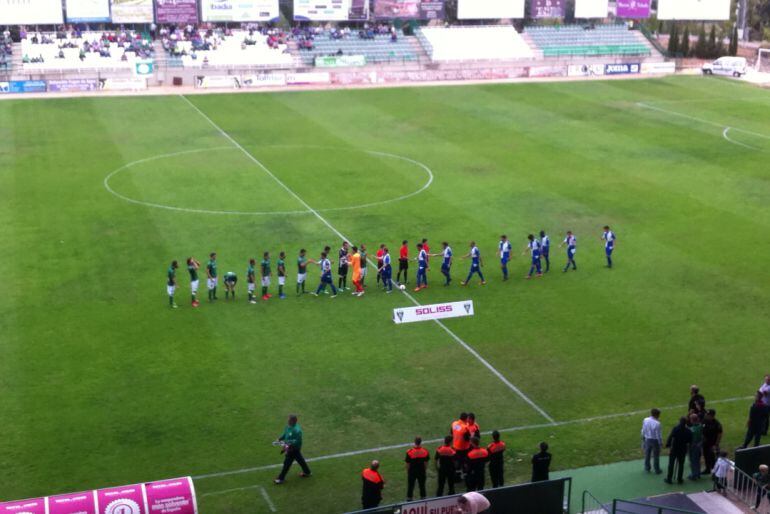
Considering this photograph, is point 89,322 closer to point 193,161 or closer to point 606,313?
point 606,313

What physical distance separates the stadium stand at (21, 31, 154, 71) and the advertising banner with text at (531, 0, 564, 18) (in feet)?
98.6

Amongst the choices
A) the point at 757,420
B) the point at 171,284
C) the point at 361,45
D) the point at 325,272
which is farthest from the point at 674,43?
the point at 757,420

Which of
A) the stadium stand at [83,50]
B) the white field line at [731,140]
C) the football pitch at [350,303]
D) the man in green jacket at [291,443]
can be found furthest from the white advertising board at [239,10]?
the man in green jacket at [291,443]

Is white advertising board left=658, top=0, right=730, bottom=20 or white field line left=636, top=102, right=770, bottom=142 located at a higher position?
white advertising board left=658, top=0, right=730, bottom=20

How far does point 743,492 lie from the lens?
1838 centimetres

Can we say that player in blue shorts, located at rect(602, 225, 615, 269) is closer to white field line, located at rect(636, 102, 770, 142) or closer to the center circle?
the center circle

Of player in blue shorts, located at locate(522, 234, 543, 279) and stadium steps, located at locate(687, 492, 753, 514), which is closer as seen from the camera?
stadium steps, located at locate(687, 492, 753, 514)

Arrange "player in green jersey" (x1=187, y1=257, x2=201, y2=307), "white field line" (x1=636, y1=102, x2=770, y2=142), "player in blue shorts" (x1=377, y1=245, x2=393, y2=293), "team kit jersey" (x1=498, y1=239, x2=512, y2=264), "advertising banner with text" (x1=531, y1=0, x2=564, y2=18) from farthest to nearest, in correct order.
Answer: "advertising banner with text" (x1=531, y1=0, x2=564, y2=18), "white field line" (x1=636, y1=102, x2=770, y2=142), "team kit jersey" (x1=498, y1=239, x2=512, y2=264), "player in blue shorts" (x1=377, y1=245, x2=393, y2=293), "player in green jersey" (x1=187, y1=257, x2=201, y2=307)

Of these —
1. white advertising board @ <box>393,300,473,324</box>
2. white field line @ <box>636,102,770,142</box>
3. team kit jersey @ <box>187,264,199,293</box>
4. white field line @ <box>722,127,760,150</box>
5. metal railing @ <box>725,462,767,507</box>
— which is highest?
white field line @ <box>636,102,770,142</box>

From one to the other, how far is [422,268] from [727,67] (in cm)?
5208

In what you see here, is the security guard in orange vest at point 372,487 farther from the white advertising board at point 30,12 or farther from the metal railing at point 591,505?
the white advertising board at point 30,12

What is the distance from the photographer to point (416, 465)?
1866cm

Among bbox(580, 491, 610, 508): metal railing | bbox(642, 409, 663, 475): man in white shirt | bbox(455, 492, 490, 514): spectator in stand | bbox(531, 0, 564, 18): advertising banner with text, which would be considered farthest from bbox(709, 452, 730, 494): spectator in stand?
bbox(531, 0, 564, 18): advertising banner with text

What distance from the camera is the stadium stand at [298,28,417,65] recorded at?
250ft
